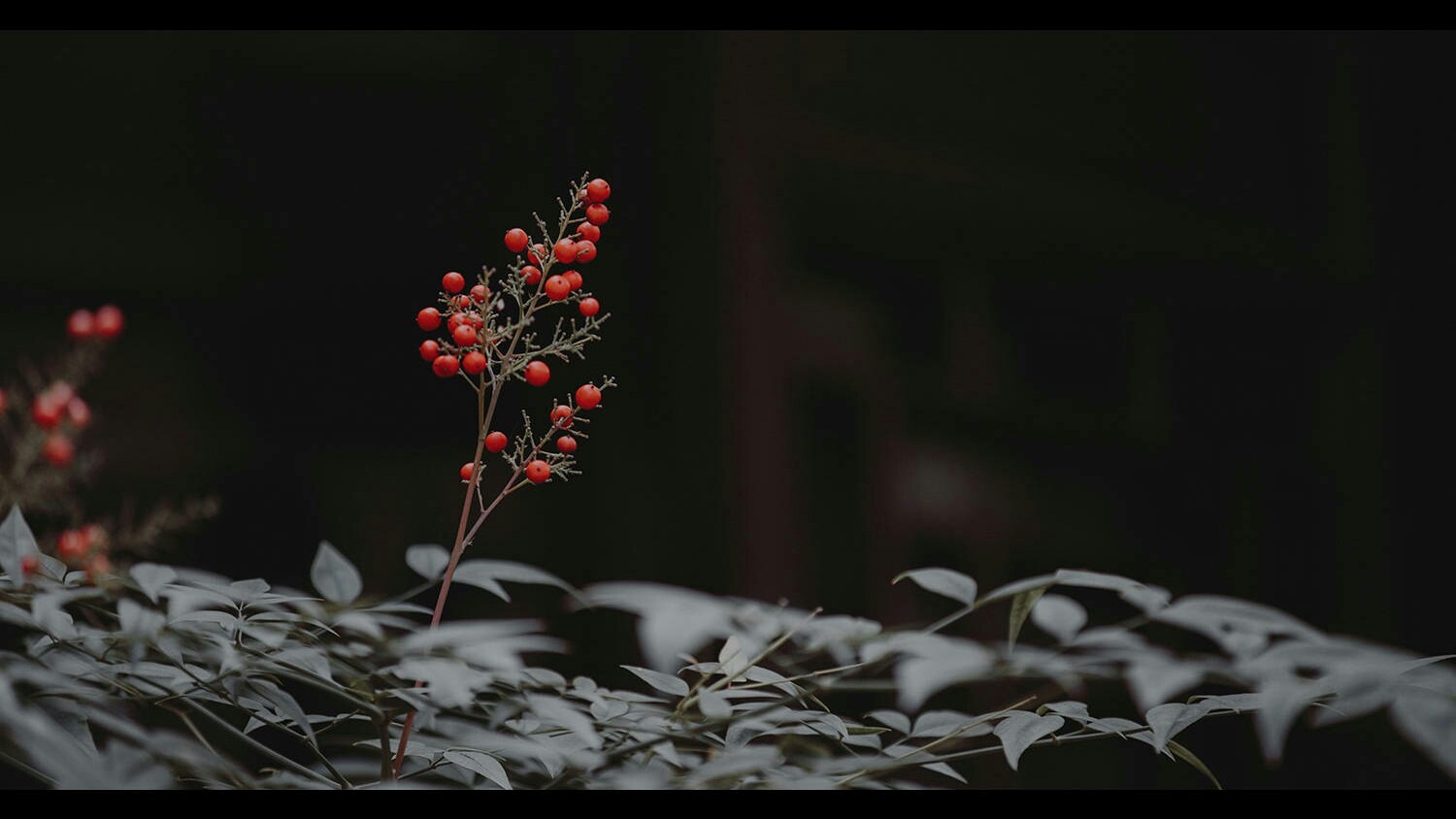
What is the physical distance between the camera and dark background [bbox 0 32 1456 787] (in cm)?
204

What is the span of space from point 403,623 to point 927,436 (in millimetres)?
1827

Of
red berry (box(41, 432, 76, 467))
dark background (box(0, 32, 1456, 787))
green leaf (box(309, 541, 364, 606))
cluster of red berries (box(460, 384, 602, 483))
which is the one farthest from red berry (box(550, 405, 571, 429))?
dark background (box(0, 32, 1456, 787))

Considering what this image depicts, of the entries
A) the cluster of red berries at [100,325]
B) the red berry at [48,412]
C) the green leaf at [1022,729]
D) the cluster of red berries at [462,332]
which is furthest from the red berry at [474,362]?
A: the cluster of red berries at [100,325]

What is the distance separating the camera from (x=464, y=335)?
498 mm

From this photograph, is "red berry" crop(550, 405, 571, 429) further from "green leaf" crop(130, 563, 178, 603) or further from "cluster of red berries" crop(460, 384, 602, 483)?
"green leaf" crop(130, 563, 178, 603)

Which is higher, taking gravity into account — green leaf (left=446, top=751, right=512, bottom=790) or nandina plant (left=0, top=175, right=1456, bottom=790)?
nandina plant (left=0, top=175, right=1456, bottom=790)

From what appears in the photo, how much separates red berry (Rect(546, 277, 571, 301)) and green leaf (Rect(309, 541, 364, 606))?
0.47 ft

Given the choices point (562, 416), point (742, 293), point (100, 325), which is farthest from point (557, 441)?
point (742, 293)

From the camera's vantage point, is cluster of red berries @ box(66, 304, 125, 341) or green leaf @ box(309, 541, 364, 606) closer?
green leaf @ box(309, 541, 364, 606)

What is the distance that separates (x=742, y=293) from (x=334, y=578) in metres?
1.53

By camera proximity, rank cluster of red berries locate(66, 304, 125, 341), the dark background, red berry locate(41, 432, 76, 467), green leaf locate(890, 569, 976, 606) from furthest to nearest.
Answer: the dark background
cluster of red berries locate(66, 304, 125, 341)
red berry locate(41, 432, 76, 467)
green leaf locate(890, 569, 976, 606)

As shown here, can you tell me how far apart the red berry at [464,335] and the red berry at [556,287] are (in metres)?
0.04

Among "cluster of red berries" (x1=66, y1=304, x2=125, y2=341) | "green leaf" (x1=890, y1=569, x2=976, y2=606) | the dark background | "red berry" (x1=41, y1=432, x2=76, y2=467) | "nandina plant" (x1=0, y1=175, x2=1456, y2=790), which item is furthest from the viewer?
the dark background

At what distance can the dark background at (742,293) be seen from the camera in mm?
2037
